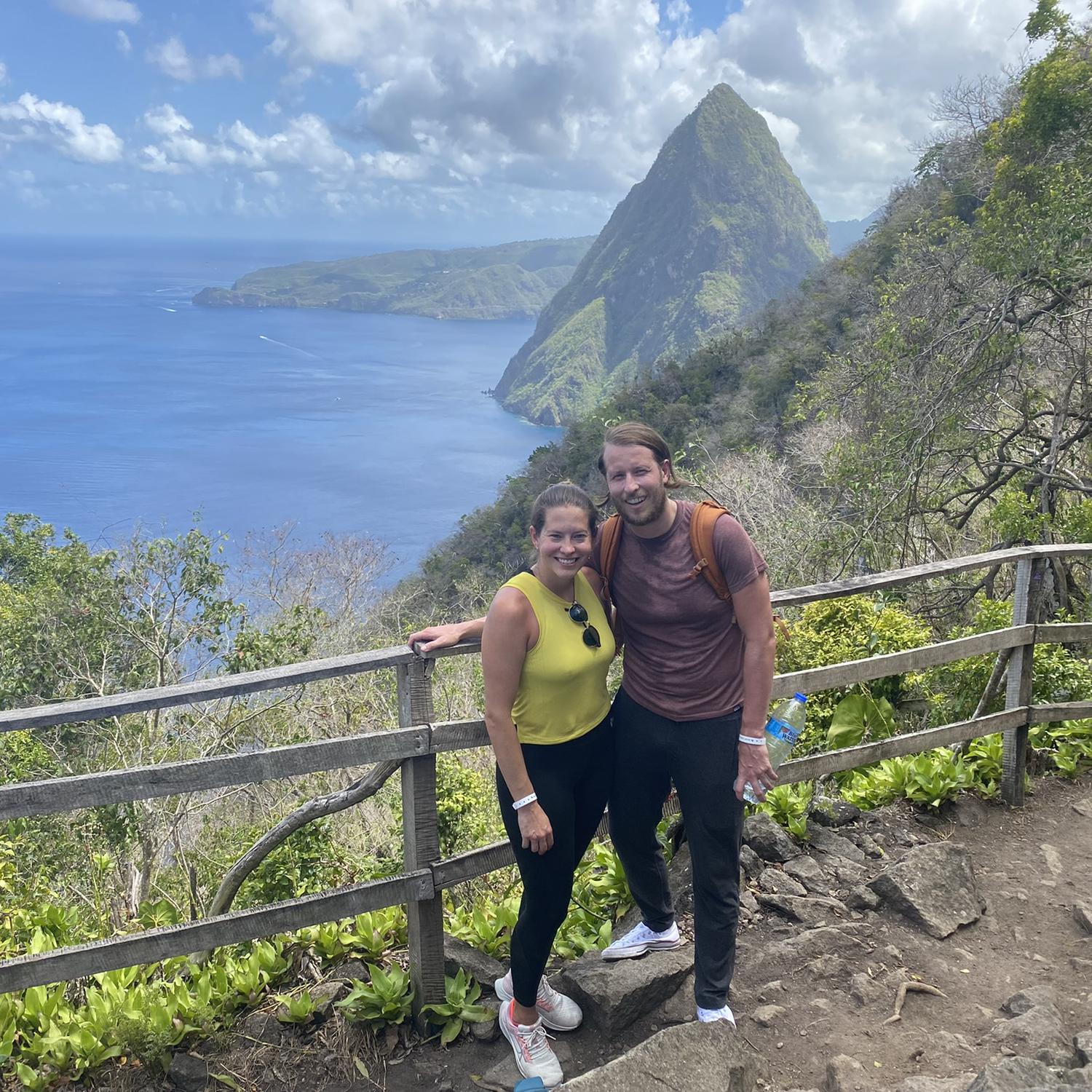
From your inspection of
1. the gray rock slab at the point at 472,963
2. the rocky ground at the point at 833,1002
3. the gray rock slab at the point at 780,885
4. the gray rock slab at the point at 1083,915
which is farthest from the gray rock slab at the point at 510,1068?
the gray rock slab at the point at 1083,915

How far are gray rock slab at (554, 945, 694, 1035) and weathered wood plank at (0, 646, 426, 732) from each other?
43.8 inches

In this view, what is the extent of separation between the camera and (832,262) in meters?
57.3

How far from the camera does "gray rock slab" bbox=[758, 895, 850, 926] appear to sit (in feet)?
11.2

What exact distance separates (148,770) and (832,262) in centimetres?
6031

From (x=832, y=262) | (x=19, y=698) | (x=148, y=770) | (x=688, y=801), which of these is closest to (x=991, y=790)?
(x=688, y=801)

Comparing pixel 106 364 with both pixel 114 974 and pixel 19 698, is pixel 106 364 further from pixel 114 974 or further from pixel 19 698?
pixel 114 974

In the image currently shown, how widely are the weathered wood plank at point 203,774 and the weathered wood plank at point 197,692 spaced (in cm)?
15

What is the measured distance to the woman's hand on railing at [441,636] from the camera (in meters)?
2.63

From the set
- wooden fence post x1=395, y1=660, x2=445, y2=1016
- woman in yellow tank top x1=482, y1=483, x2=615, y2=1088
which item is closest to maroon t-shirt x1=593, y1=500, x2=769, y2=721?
woman in yellow tank top x1=482, y1=483, x2=615, y2=1088

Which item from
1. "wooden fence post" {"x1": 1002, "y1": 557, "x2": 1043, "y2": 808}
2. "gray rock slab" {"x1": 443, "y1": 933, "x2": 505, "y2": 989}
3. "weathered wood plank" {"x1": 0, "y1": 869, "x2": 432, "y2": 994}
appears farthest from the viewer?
"wooden fence post" {"x1": 1002, "y1": 557, "x2": 1043, "y2": 808}

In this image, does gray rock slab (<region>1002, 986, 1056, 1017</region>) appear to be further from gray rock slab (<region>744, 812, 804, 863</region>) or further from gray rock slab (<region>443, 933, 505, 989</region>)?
gray rock slab (<region>443, 933, 505, 989</region>)

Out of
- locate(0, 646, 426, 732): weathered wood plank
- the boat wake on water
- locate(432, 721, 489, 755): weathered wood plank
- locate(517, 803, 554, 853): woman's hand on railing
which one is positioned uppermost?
the boat wake on water

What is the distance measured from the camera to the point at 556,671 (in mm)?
2500

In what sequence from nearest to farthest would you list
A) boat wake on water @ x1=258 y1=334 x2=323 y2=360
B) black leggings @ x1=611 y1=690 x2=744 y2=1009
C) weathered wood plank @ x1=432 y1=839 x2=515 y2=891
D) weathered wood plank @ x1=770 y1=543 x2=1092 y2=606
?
black leggings @ x1=611 y1=690 x2=744 y2=1009
weathered wood plank @ x1=432 y1=839 x2=515 y2=891
weathered wood plank @ x1=770 y1=543 x2=1092 y2=606
boat wake on water @ x1=258 y1=334 x2=323 y2=360
